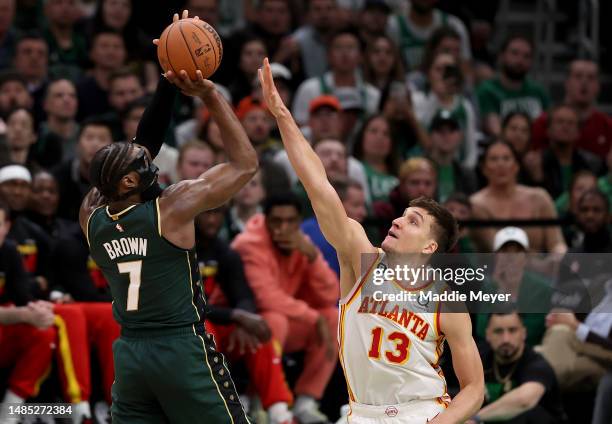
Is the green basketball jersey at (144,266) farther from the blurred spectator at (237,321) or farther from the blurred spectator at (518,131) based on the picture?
the blurred spectator at (518,131)

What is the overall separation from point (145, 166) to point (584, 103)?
8.65 meters

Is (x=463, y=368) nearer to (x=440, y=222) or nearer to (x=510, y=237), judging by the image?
(x=440, y=222)

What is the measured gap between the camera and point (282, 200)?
9914mm

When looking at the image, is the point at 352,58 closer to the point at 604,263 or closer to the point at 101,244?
the point at 604,263

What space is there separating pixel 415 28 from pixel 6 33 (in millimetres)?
4548

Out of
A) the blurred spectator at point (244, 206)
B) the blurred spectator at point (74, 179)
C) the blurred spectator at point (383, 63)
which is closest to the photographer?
the blurred spectator at point (74, 179)

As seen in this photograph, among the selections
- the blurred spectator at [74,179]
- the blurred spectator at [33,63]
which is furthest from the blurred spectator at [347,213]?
the blurred spectator at [33,63]

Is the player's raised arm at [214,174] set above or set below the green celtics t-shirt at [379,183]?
above

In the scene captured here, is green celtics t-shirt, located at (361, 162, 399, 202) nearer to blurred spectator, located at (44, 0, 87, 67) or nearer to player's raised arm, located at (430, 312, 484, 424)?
blurred spectator, located at (44, 0, 87, 67)

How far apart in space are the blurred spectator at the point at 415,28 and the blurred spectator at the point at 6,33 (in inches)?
165

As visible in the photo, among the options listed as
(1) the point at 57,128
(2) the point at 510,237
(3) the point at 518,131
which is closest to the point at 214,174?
(2) the point at 510,237

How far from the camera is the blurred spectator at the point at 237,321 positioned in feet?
30.5

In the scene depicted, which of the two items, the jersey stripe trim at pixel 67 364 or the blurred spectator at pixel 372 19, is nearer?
the jersey stripe trim at pixel 67 364

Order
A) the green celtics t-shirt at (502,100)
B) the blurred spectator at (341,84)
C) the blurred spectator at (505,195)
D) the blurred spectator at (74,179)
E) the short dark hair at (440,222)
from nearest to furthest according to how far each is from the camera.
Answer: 1. the short dark hair at (440,222)
2. the blurred spectator at (74,179)
3. the blurred spectator at (505,195)
4. the blurred spectator at (341,84)
5. the green celtics t-shirt at (502,100)
